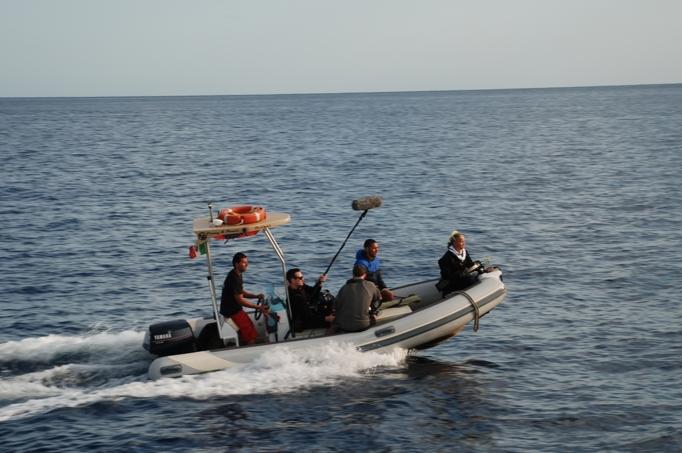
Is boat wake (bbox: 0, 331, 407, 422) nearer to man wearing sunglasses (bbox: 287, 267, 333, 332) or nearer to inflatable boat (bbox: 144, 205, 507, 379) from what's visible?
inflatable boat (bbox: 144, 205, 507, 379)

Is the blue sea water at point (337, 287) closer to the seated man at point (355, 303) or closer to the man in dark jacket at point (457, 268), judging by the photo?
the seated man at point (355, 303)

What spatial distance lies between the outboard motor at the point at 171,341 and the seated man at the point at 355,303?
7.29ft

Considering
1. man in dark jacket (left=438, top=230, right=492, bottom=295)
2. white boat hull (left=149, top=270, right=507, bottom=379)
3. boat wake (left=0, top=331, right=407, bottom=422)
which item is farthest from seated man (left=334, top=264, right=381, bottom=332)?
man in dark jacket (left=438, top=230, right=492, bottom=295)

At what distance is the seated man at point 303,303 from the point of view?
13.3 m

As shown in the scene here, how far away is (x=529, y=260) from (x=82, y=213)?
1724cm

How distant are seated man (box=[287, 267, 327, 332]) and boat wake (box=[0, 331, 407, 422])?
673 mm

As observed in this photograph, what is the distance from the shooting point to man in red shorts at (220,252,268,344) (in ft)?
42.5

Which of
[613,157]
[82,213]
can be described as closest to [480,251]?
[82,213]

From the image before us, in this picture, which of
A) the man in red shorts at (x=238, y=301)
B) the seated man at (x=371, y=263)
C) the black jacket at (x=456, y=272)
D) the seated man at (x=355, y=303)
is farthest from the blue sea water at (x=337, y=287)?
the black jacket at (x=456, y=272)

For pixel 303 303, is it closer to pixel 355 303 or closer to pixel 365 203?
pixel 355 303

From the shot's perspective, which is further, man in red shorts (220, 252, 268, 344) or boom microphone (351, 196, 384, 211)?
boom microphone (351, 196, 384, 211)

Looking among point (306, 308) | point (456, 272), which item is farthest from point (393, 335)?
point (456, 272)

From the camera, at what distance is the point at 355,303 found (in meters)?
13.2

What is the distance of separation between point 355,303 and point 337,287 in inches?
258
